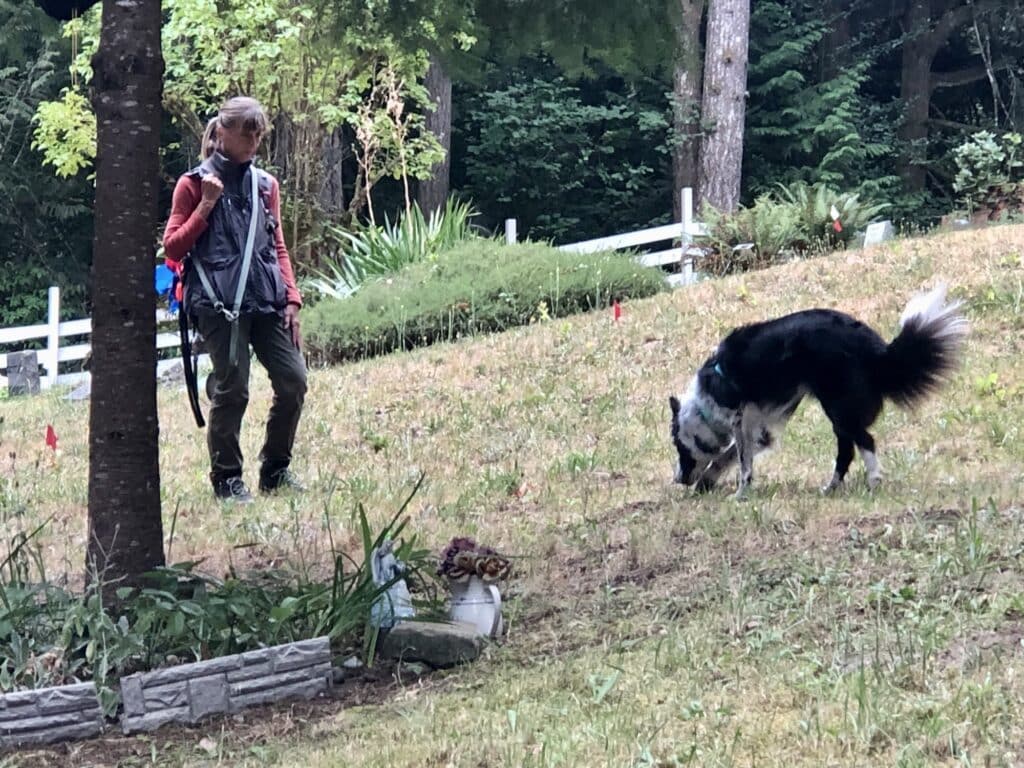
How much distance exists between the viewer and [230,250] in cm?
654

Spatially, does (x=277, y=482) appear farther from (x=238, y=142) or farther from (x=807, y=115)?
(x=807, y=115)

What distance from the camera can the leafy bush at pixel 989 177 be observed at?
16094 millimetres

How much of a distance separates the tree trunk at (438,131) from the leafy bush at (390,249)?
→ 4638 millimetres

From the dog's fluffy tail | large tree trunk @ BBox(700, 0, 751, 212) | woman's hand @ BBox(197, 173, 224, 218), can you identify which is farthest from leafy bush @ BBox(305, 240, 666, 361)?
large tree trunk @ BBox(700, 0, 751, 212)

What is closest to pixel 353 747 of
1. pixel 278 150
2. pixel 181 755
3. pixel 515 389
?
pixel 181 755

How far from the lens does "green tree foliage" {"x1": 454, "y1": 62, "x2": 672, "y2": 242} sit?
25.4m

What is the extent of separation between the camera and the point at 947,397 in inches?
325

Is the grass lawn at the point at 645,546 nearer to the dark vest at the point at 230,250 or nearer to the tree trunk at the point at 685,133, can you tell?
the dark vest at the point at 230,250

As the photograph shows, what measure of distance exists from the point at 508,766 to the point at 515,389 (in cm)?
687

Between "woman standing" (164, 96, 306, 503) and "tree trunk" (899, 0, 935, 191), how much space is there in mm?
21000

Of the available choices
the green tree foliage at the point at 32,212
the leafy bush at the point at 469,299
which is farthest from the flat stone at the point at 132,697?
the green tree foliage at the point at 32,212

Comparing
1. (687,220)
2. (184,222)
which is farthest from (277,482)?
(687,220)

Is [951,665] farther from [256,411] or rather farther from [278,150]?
[278,150]

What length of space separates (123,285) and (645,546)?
99.6 inches
